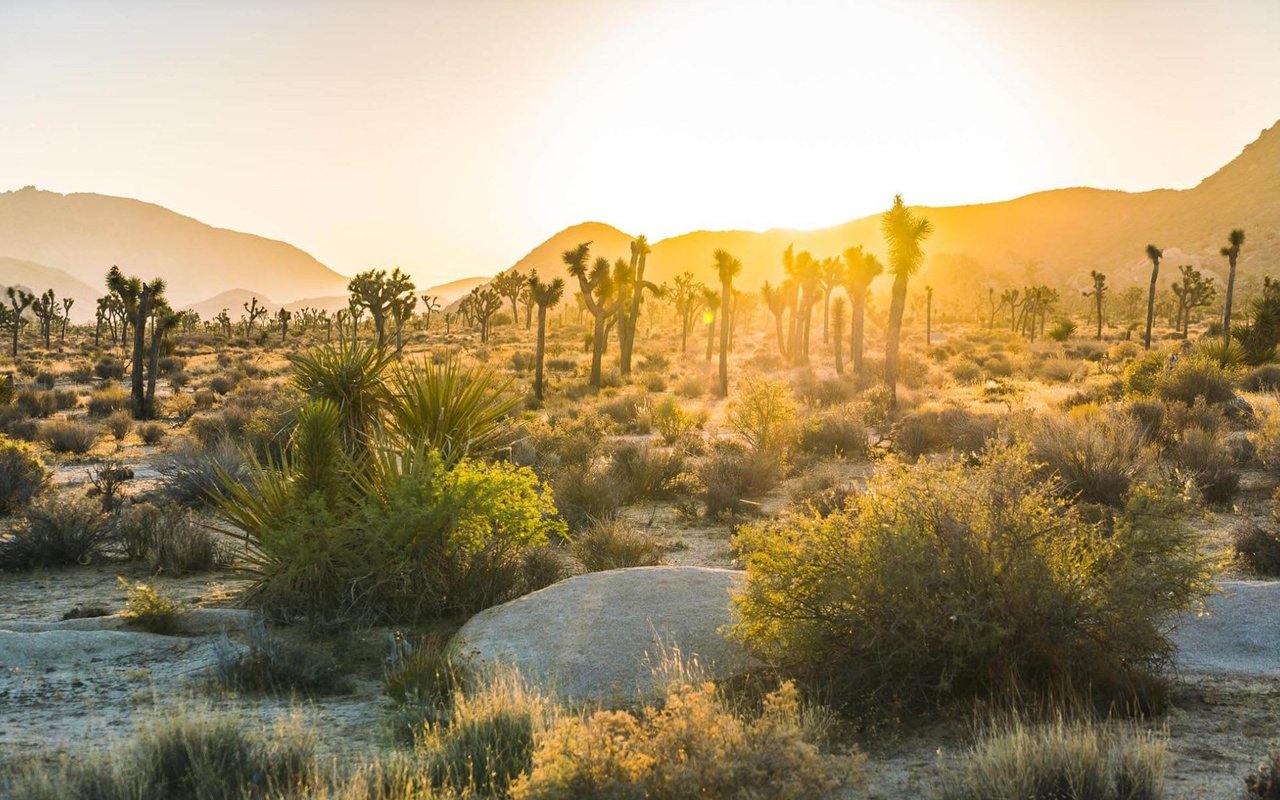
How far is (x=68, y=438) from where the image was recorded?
2067 centimetres

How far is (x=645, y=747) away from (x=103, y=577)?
8851 millimetres

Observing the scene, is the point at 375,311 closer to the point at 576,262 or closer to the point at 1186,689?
the point at 576,262

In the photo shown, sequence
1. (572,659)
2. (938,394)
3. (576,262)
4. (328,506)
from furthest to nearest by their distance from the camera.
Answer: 1. (576,262)
2. (938,394)
3. (328,506)
4. (572,659)

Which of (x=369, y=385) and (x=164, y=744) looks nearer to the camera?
(x=164, y=744)

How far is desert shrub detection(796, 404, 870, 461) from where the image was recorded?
759 inches

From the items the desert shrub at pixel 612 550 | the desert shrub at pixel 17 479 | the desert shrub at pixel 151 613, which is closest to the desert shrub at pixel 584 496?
the desert shrub at pixel 612 550

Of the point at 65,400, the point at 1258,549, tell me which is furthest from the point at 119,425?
the point at 1258,549

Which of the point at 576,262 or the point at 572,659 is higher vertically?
the point at 576,262

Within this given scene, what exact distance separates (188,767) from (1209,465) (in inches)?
580

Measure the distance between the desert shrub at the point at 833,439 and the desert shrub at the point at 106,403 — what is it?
21.2 m

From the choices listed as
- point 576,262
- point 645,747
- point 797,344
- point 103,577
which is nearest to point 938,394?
point 576,262

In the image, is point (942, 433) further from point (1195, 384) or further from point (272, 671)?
point (272, 671)

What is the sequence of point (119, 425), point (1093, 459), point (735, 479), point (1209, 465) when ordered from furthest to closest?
1. point (119, 425)
2. point (735, 479)
3. point (1209, 465)
4. point (1093, 459)

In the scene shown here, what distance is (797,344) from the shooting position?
5566 cm
